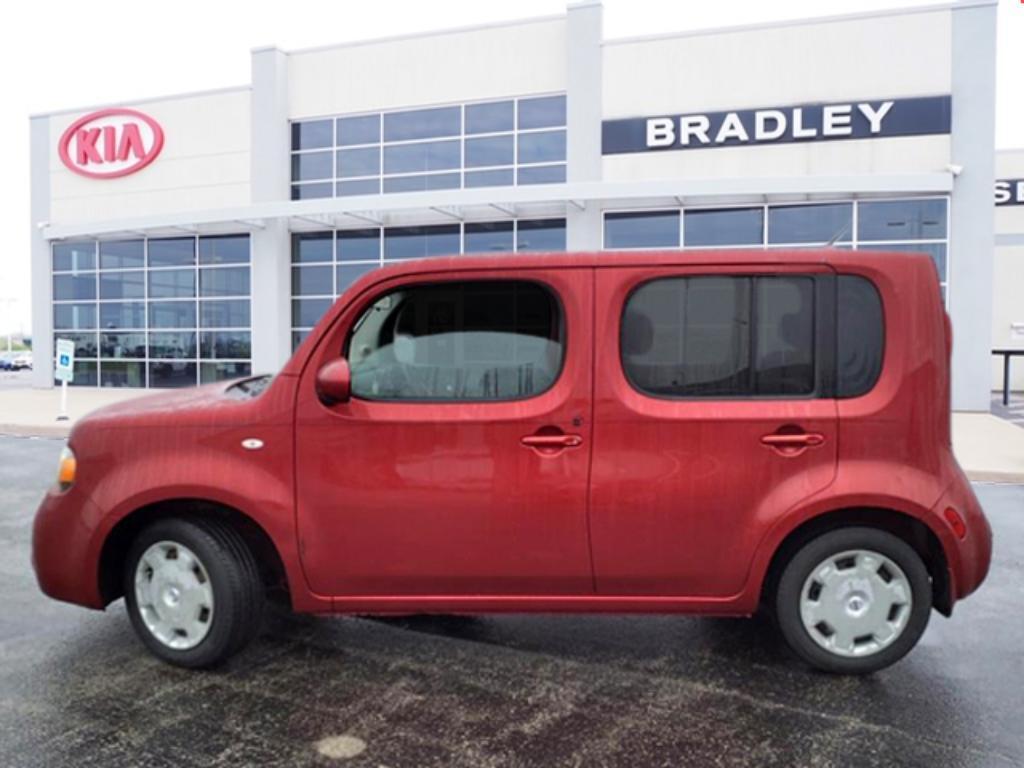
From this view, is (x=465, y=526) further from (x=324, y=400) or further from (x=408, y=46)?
(x=408, y=46)

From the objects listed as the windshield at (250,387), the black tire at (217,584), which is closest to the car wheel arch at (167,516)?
the black tire at (217,584)

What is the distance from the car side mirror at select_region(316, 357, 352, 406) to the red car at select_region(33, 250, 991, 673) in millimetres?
12

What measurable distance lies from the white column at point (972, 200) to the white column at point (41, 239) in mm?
24924

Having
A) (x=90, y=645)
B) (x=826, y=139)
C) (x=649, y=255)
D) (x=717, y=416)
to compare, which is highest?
(x=826, y=139)

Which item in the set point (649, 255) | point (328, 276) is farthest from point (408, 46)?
point (649, 255)

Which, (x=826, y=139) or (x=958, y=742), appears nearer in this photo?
(x=958, y=742)

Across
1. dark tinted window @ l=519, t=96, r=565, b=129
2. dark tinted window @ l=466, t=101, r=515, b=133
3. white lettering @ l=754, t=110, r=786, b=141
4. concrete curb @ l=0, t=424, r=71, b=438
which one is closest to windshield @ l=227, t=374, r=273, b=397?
concrete curb @ l=0, t=424, r=71, b=438

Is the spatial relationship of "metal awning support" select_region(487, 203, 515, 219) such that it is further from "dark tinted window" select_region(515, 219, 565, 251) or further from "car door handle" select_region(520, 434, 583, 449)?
"car door handle" select_region(520, 434, 583, 449)

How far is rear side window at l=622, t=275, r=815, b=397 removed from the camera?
Result: 11.7 ft

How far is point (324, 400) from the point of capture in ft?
11.9

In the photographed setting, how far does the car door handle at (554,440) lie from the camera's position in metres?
3.53

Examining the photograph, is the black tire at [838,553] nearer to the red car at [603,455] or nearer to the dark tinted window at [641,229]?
the red car at [603,455]

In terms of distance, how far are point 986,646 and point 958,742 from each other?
1276 mm

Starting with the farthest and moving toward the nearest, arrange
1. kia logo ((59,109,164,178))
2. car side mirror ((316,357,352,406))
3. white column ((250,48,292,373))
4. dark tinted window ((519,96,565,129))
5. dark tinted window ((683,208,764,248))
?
1. kia logo ((59,109,164,178))
2. white column ((250,48,292,373))
3. dark tinted window ((519,96,565,129))
4. dark tinted window ((683,208,764,248))
5. car side mirror ((316,357,352,406))
